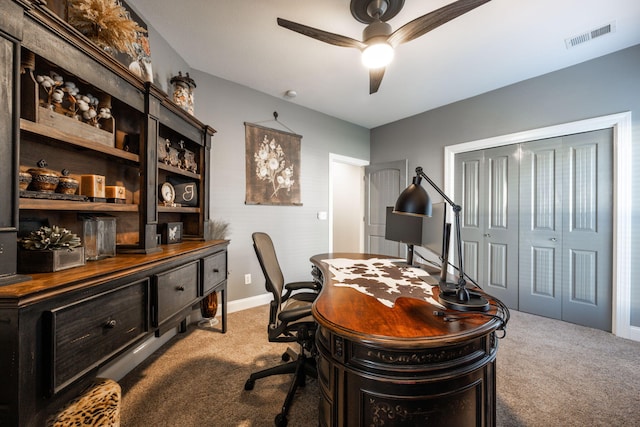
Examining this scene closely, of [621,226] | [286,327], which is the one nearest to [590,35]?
[621,226]

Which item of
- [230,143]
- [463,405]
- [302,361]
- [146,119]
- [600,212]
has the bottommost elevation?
[302,361]

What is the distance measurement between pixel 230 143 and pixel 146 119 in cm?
139

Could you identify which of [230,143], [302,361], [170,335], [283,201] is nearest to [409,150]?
[283,201]

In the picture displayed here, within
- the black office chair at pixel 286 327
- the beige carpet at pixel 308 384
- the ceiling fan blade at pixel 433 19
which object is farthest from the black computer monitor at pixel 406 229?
the ceiling fan blade at pixel 433 19

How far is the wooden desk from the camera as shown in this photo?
84 centimetres

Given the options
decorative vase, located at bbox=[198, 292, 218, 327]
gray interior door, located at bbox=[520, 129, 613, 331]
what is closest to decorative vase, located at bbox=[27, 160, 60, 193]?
decorative vase, located at bbox=[198, 292, 218, 327]

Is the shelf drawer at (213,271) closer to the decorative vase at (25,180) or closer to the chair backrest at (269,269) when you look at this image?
the chair backrest at (269,269)

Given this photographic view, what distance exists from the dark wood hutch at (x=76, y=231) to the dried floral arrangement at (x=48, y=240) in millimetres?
109

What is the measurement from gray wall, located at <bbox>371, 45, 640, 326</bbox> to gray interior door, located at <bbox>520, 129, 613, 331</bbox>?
19cm

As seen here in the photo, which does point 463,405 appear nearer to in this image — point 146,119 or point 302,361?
point 302,361

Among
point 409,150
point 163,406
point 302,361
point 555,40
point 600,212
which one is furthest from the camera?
point 409,150

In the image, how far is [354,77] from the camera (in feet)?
9.15

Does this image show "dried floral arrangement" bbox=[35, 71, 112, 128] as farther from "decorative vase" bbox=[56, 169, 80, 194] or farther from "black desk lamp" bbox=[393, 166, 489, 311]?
"black desk lamp" bbox=[393, 166, 489, 311]

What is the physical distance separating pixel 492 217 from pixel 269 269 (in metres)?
3.04
